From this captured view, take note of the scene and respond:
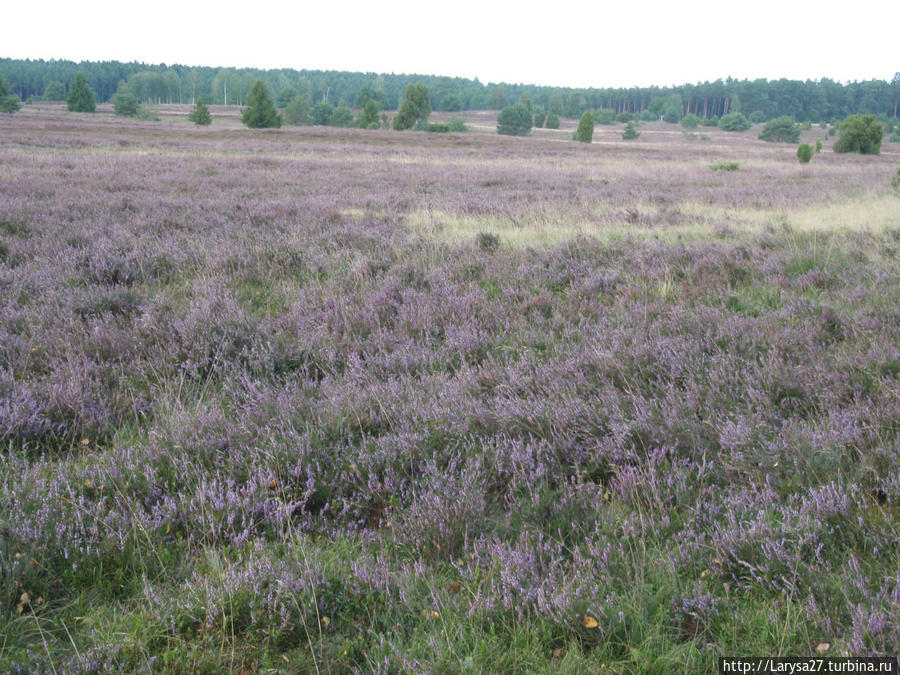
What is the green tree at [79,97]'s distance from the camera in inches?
2852

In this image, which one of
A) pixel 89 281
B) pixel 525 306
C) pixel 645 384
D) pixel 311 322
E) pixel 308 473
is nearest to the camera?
pixel 308 473

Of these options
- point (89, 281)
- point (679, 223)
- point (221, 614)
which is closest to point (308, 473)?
point (221, 614)

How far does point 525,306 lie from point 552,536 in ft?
10.6

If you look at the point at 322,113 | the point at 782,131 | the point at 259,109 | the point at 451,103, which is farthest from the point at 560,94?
the point at 259,109

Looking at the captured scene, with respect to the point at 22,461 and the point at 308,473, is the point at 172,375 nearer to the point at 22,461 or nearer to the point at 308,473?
the point at 22,461

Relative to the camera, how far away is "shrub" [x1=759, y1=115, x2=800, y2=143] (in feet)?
246

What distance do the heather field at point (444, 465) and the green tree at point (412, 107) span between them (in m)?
64.3

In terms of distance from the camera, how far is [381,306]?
518cm

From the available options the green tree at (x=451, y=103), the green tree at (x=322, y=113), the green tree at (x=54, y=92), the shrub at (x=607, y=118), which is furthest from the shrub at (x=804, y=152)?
the green tree at (x=54, y=92)

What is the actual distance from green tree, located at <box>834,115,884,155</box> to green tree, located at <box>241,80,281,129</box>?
54.4 meters

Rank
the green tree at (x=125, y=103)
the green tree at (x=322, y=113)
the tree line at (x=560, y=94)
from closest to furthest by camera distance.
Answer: the green tree at (x=125, y=103), the green tree at (x=322, y=113), the tree line at (x=560, y=94)

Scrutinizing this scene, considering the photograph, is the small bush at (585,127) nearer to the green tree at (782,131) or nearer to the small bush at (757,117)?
the green tree at (782,131)

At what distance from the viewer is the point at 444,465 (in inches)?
108

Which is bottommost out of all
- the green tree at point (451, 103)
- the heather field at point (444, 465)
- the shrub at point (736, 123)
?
the heather field at point (444, 465)
